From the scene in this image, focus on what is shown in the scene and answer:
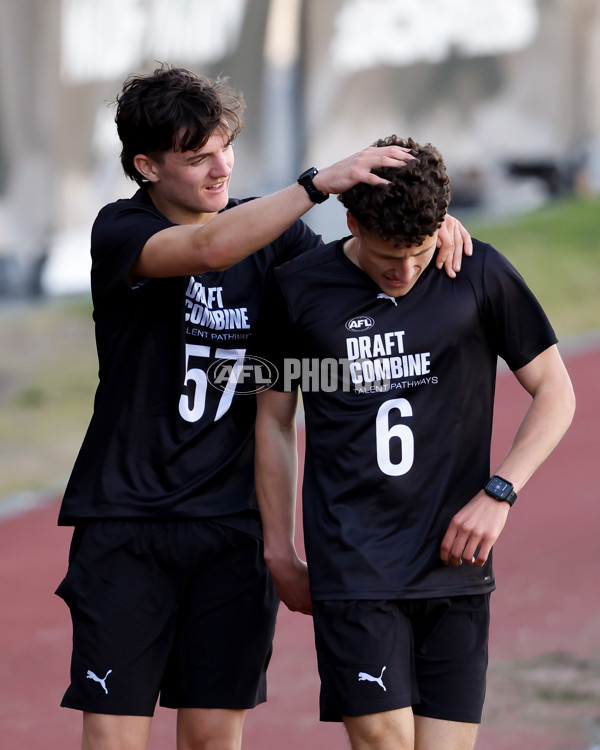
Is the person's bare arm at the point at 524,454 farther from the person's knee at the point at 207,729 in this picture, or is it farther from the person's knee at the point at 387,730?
the person's knee at the point at 207,729

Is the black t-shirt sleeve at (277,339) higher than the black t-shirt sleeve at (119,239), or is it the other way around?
the black t-shirt sleeve at (119,239)

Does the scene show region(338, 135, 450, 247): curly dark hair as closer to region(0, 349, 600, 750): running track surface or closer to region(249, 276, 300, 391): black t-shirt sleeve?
region(249, 276, 300, 391): black t-shirt sleeve

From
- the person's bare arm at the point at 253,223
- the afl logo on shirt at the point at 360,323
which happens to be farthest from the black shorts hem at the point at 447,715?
the person's bare arm at the point at 253,223

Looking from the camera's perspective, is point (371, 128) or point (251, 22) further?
point (371, 128)

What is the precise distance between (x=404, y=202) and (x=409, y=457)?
2.05 ft

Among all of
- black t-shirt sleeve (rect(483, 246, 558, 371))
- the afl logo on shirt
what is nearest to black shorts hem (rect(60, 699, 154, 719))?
the afl logo on shirt

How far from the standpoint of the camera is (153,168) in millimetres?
3285

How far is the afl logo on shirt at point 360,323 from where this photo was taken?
2.97 metres

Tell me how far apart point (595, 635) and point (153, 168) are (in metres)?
3.67

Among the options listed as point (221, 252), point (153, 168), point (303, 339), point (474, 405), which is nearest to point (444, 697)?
point (474, 405)

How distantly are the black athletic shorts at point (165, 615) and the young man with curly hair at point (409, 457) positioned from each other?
1.36 ft

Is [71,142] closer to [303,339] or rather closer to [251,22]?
[251,22]

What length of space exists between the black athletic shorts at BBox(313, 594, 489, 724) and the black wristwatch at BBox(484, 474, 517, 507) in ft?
0.91

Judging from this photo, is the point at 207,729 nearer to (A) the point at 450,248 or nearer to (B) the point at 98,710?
(B) the point at 98,710
